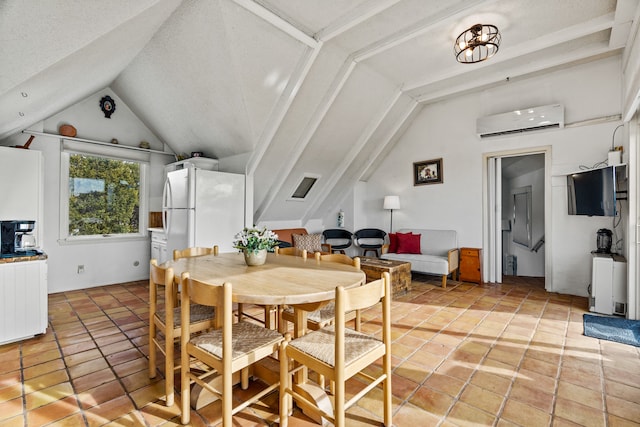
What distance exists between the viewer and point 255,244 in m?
2.18

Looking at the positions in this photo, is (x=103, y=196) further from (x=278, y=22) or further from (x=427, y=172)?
(x=427, y=172)

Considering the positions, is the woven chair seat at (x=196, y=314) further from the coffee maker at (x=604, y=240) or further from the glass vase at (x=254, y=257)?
the coffee maker at (x=604, y=240)

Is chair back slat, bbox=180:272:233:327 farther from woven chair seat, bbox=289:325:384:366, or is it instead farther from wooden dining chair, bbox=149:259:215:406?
Result: woven chair seat, bbox=289:325:384:366

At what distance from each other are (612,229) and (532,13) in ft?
9.24

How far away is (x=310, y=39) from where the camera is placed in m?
3.17

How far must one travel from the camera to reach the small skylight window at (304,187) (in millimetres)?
5200

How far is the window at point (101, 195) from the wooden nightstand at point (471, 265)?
17.1 feet

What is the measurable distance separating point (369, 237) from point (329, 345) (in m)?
4.53

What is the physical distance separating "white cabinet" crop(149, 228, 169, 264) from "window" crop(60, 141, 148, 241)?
0.33 metres

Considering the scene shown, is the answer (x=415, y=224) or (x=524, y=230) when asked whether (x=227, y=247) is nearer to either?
(x=415, y=224)

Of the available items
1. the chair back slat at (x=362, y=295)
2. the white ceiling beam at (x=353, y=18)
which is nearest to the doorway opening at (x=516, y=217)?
the white ceiling beam at (x=353, y=18)

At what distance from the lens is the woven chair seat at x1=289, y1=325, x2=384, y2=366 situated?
4.86 feet

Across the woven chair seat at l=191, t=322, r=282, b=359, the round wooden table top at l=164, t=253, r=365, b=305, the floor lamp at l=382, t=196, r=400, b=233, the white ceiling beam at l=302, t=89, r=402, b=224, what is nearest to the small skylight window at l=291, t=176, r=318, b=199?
the white ceiling beam at l=302, t=89, r=402, b=224

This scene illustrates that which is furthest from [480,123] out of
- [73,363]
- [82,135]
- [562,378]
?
[82,135]
